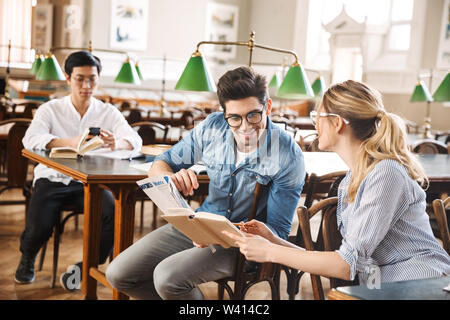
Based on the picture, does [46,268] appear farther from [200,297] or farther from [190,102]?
[190,102]

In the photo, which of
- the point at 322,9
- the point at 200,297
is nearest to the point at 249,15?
the point at 322,9

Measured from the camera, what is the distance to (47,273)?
Result: 10.3 feet

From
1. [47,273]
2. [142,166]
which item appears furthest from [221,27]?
[142,166]

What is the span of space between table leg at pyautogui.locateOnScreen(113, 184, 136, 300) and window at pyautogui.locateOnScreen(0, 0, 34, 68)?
14.0 metres

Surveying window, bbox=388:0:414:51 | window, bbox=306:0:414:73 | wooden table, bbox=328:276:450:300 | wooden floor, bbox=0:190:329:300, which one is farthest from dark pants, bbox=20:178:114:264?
window, bbox=388:0:414:51

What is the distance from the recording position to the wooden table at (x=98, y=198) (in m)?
2.41

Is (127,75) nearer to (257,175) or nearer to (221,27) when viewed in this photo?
(257,175)

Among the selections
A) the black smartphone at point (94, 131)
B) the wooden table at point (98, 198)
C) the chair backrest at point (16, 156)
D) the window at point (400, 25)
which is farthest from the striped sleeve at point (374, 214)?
the window at point (400, 25)

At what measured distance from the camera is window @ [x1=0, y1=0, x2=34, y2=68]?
15.4 metres

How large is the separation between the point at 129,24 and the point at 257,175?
35.6ft

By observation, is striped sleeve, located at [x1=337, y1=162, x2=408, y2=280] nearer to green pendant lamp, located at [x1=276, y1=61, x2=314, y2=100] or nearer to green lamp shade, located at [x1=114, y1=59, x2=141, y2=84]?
green pendant lamp, located at [x1=276, y1=61, x2=314, y2=100]

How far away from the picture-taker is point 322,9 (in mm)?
12641

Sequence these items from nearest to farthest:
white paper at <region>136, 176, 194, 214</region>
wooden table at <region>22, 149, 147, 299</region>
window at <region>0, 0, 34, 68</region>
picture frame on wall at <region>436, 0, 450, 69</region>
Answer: white paper at <region>136, 176, 194, 214</region>, wooden table at <region>22, 149, 147, 299</region>, picture frame on wall at <region>436, 0, 450, 69</region>, window at <region>0, 0, 34, 68</region>

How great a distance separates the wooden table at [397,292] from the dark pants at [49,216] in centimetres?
200
